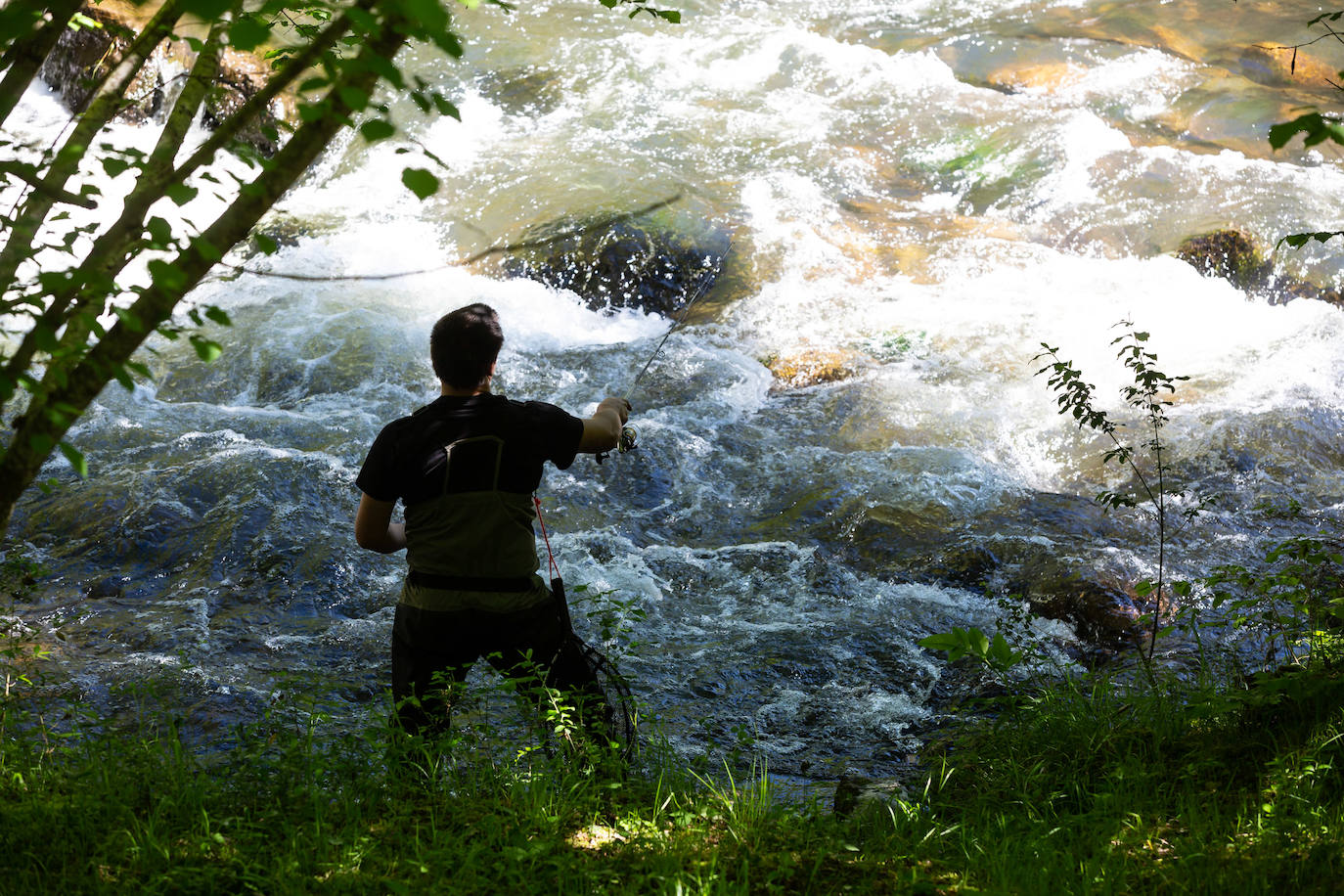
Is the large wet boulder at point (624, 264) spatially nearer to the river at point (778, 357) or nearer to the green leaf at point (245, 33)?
the river at point (778, 357)

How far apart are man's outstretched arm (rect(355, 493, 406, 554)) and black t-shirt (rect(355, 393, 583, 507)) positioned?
0.13ft

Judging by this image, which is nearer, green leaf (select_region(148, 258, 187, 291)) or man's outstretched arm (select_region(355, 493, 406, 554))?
green leaf (select_region(148, 258, 187, 291))

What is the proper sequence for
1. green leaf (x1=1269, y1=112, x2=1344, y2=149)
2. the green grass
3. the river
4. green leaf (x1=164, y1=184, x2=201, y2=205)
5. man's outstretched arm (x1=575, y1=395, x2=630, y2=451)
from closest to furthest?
1. green leaf (x1=164, y1=184, x2=201, y2=205)
2. green leaf (x1=1269, y1=112, x2=1344, y2=149)
3. the green grass
4. man's outstretched arm (x1=575, y1=395, x2=630, y2=451)
5. the river

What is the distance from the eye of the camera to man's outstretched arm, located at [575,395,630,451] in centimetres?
349

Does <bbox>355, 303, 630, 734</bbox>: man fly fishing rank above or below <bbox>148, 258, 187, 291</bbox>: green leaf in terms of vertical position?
below

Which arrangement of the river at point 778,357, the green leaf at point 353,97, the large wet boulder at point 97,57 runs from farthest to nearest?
the large wet boulder at point 97,57 → the river at point 778,357 → the green leaf at point 353,97

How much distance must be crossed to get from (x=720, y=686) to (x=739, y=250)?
20.6ft

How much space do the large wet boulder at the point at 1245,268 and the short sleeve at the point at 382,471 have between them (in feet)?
30.9

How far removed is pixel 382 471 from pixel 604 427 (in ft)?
2.35

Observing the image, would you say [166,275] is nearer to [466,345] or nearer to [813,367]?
[466,345]

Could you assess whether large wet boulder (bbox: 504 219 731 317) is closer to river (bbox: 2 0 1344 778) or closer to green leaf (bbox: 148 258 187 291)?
river (bbox: 2 0 1344 778)

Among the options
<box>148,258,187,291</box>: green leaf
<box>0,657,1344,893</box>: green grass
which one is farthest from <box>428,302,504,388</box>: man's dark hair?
<box>148,258,187,291</box>: green leaf

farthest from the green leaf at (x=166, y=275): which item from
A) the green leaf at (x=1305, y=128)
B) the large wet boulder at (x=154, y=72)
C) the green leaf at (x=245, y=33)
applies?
the large wet boulder at (x=154, y=72)

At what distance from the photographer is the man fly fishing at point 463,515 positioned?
3.33m
